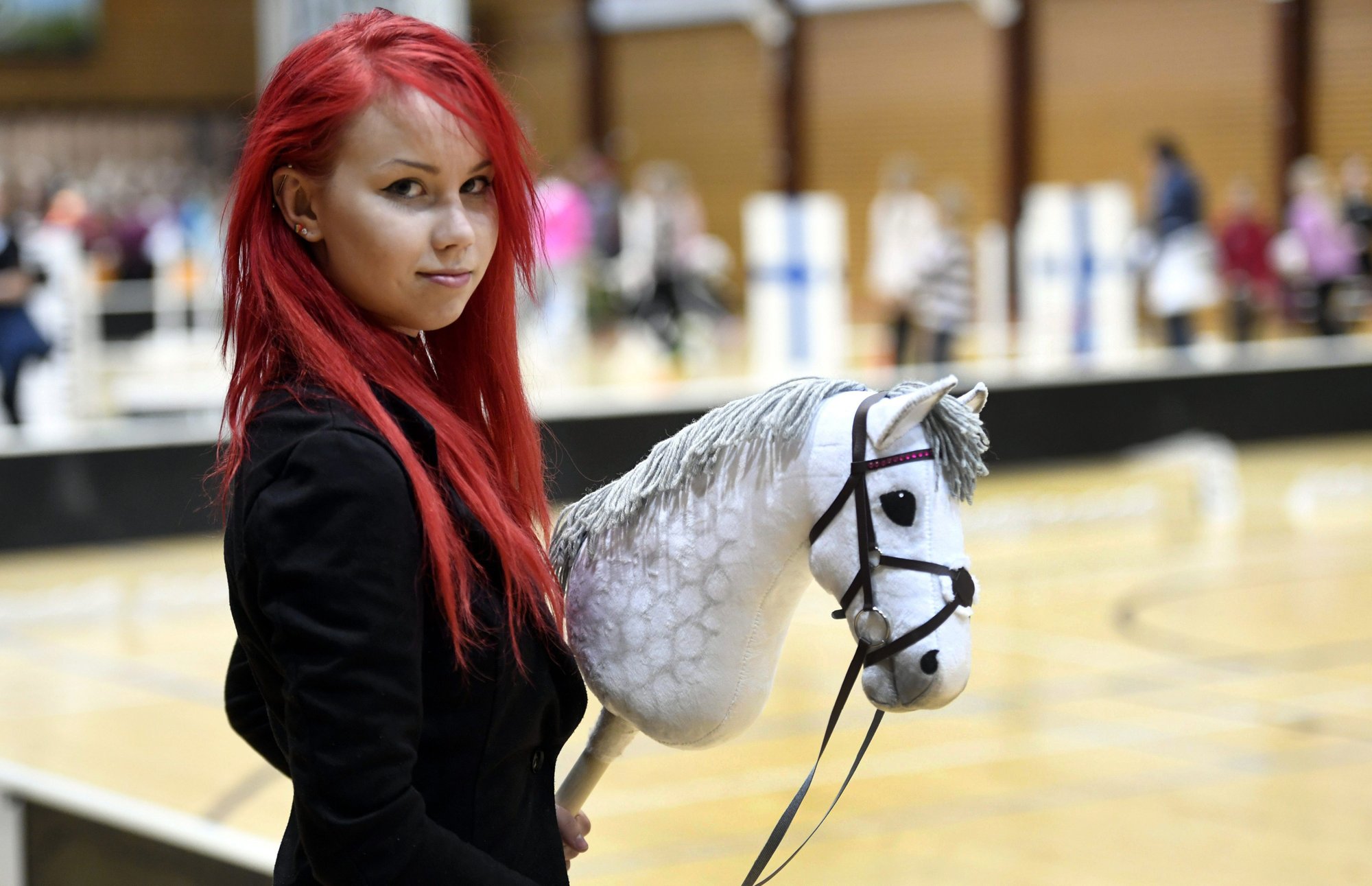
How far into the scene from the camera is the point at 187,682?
5656 millimetres

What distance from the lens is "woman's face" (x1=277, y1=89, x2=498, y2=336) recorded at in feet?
4.11

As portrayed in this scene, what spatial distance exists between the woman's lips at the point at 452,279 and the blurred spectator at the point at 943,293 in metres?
10.2

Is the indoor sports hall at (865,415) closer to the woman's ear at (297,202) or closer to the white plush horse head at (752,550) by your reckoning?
the white plush horse head at (752,550)

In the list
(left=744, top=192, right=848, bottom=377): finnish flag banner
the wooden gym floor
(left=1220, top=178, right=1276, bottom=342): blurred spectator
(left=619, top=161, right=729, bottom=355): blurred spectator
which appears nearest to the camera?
the wooden gym floor

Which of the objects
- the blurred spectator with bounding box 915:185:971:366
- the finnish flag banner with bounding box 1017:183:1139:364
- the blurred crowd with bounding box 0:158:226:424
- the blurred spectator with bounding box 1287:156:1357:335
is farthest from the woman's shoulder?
the blurred spectator with bounding box 1287:156:1357:335

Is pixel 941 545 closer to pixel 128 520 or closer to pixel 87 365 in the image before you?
pixel 128 520

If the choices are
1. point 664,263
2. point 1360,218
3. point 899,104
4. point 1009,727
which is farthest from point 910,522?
point 899,104

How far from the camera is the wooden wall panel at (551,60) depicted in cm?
2330

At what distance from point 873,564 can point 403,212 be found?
48 cm

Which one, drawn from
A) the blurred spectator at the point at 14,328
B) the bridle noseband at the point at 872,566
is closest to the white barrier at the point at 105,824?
the bridle noseband at the point at 872,566

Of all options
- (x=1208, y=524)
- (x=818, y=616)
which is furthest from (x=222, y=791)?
(x=1208, y=524)

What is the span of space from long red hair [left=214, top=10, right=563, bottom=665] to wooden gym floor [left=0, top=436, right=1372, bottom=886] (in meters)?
2.48

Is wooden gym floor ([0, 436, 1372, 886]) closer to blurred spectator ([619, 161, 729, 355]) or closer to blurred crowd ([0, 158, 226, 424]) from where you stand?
blurred crowd ([0, 158, 226, 424])

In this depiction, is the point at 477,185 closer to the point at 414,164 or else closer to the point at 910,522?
the point at 414,164
